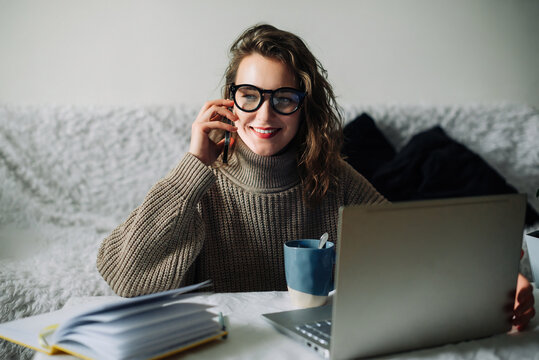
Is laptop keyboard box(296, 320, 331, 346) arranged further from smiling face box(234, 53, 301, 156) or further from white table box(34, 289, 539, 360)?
smiling face box(234, 53, 301, 156)

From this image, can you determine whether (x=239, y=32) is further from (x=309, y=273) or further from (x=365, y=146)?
(x=309, y=273)

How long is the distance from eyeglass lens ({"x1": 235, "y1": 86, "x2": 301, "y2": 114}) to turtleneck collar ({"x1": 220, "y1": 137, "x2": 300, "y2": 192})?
0.38ft

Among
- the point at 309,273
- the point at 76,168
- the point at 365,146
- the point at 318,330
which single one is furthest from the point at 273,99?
the point at 76,168

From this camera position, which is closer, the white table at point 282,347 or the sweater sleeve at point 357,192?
the white table at point 282,347

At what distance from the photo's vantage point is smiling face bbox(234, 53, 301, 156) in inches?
40.9

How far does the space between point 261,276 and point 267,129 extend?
1.17 feet

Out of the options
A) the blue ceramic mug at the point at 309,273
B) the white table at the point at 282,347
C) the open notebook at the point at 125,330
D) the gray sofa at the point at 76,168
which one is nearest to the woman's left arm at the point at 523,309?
the white table at the point at 282,347

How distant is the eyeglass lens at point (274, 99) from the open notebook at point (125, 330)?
557 mm

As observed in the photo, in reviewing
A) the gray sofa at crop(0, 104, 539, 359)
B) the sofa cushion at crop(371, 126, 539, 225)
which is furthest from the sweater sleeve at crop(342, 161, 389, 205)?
the gray sofa at crop(0, 104, 539, 359)

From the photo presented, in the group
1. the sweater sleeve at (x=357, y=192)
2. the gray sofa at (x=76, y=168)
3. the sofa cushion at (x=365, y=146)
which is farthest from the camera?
the sofa cushion at (x=365, y=146)

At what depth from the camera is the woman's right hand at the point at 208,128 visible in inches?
40.6

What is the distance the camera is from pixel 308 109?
115 cm

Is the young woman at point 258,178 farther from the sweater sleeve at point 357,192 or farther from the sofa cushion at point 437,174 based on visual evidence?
the sofa cushion at point 437,174

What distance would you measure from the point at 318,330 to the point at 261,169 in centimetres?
57
